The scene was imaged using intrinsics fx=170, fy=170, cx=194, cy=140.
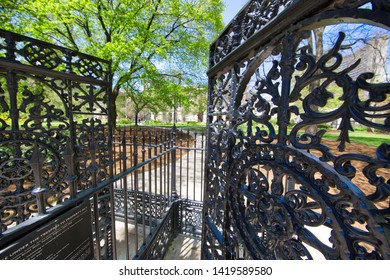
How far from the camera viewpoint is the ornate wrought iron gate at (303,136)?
746 mm

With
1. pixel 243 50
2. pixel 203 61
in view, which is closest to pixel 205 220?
pixel 243 50

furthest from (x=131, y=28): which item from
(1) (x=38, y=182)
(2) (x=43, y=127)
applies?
(1) (x=38, y=182)

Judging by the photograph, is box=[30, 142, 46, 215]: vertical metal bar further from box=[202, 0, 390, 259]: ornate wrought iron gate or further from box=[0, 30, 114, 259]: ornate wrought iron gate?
box=[202, 0, 390, 259]: ornate wrought iron gate

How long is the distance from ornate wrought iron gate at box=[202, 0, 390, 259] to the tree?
6.50 meters

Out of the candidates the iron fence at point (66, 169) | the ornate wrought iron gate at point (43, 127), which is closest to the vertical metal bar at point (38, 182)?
the iron fence at point (66, 169)

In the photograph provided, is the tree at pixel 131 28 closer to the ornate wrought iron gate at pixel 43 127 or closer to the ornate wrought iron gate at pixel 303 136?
the ornate wrought iron gate at pixel 43 127

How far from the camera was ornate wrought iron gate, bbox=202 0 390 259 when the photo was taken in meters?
0.75

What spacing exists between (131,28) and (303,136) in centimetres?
880

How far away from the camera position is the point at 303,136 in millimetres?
992

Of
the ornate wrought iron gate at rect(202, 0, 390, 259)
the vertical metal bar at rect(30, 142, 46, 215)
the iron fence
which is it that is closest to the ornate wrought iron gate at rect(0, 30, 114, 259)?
the iron fence

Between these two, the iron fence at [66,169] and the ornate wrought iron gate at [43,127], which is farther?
the ornate wrought iron gate at [43,127]

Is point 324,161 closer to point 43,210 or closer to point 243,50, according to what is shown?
point 243,50

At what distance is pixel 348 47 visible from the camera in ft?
2.84

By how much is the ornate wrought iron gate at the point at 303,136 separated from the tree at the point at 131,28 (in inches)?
256
